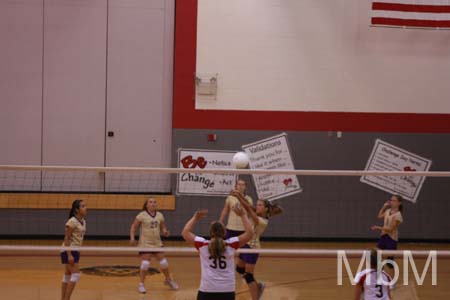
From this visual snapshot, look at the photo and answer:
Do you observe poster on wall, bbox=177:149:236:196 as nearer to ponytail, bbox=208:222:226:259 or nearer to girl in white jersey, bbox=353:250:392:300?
girl in white jersey, bbox=353:250:392:300

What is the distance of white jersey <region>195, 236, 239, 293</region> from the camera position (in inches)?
307

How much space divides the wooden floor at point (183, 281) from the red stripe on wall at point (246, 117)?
3.19 metres

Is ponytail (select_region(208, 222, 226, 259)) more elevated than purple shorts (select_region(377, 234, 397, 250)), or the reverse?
ponytail (select_region(208, 222, 226, 259))

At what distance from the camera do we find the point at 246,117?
16.3 metres

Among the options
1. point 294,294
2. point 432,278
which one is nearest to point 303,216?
point 432,278

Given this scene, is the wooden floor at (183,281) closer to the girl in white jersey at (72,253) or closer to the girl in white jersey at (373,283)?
the girl in white jersey at (72,253)

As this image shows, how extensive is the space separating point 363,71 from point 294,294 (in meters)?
6.74

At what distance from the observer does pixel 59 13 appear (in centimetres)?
1579

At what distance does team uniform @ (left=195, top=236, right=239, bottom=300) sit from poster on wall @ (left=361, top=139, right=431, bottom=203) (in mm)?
9200

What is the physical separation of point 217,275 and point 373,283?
1733 mm

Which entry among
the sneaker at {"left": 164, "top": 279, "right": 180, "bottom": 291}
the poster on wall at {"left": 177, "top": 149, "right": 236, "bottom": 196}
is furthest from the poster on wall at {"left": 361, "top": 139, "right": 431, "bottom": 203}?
the sneaker at {"left": 164, "top": 279, "right": 180, "bottom": 291}

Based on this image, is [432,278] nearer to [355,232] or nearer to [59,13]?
[355,232]

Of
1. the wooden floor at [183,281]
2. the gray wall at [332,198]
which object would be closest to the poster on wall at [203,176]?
the gray wall at [332,198]

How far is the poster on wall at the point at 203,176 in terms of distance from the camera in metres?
16.2
